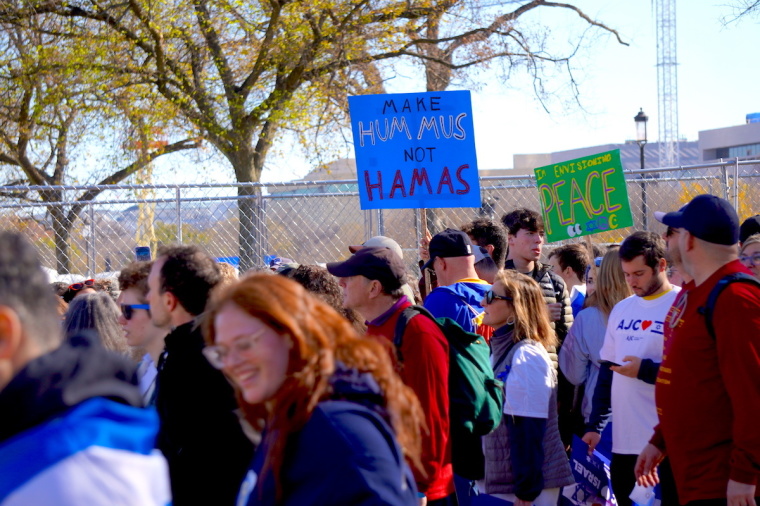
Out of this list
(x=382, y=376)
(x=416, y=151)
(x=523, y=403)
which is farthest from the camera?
(x=416, y=151)

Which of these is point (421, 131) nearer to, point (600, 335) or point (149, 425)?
point (600, 335)

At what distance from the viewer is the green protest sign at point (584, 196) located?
7.17 meters

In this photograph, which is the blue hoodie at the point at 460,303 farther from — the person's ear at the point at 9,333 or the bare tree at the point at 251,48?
the bare tree at the point at 251,48

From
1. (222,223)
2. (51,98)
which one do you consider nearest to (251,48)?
(51,98)

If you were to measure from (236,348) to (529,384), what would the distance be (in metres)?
2.91

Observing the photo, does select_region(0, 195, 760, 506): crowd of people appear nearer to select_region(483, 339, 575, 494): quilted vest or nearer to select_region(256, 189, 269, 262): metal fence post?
select_region(483, 339, 575, 494): quilted vest

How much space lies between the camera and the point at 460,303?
194 inches

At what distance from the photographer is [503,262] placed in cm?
647

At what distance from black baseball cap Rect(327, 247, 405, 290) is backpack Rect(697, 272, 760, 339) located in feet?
4.49

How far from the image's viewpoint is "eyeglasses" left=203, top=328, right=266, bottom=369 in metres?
2.00

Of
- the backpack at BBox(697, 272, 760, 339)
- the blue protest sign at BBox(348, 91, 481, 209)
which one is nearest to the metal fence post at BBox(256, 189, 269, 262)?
the blue protest sign at BBox(348, 91, 481, 209)

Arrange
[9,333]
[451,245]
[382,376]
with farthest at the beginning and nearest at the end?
1. [451,245]
2. [382,376]
3. [9,333]

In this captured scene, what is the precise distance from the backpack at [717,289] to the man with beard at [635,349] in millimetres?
1000

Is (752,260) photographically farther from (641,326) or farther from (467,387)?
(467,387)
